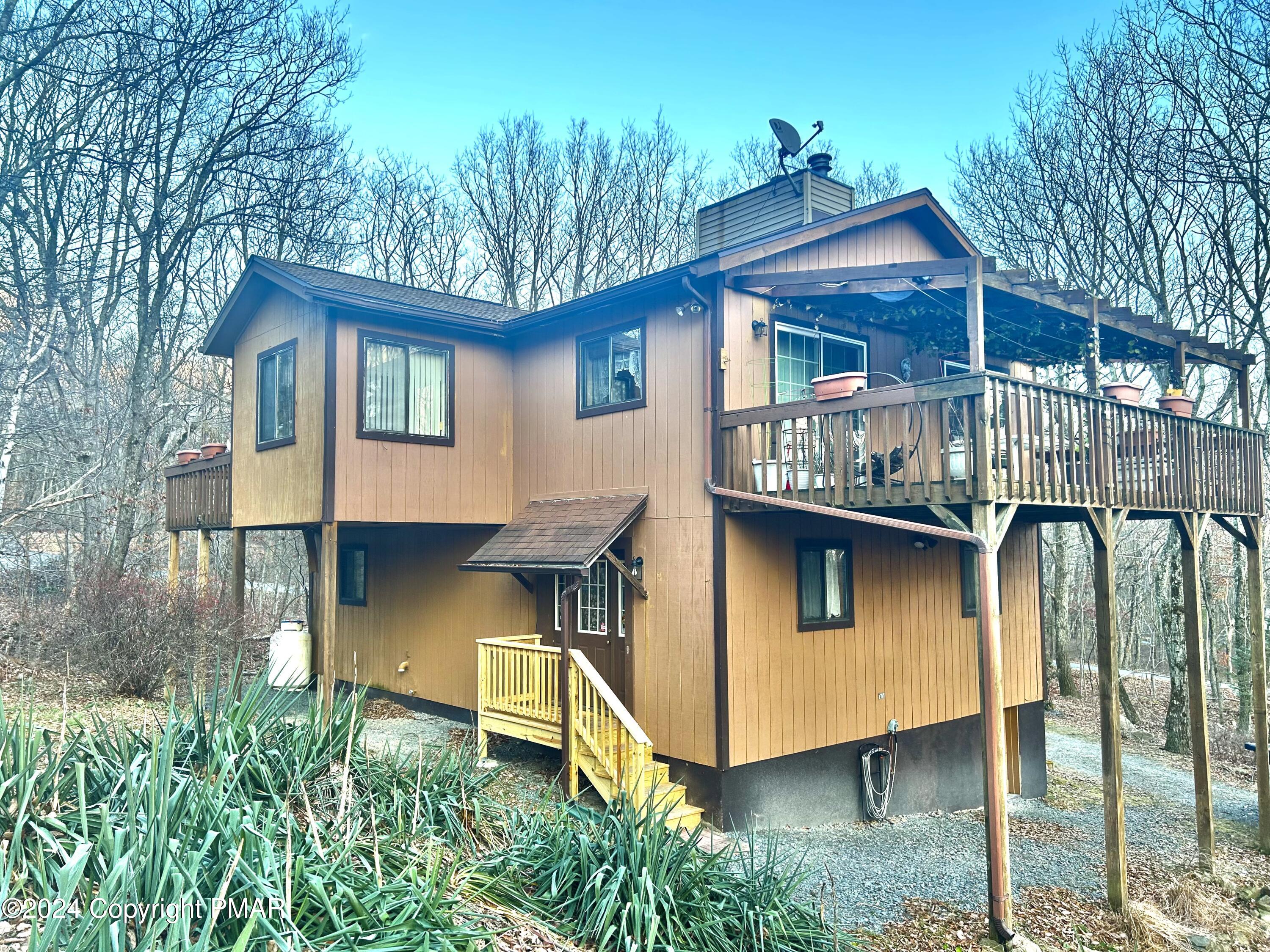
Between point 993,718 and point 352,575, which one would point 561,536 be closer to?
point 993,718

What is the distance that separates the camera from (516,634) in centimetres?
1060

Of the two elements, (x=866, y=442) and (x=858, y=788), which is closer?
(x=866, y=442)

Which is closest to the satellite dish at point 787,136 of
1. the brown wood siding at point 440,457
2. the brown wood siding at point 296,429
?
the brown wood siding at point 440,457

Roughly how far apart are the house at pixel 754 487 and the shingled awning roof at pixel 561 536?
0.06 m

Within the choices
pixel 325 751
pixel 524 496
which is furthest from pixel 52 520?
pixel 325 751

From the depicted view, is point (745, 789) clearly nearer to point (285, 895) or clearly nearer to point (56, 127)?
point (285, 895)

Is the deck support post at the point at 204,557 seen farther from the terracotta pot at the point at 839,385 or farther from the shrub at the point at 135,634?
the terracotta pot at the point at 839,385

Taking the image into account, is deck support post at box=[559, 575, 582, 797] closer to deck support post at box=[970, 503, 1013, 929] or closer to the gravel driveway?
the gravel driveway

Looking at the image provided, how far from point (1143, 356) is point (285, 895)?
37.1 feet

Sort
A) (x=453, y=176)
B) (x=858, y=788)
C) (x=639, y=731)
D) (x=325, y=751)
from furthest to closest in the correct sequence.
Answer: (x=453, y=176)
(x=858, y=788)
(x=639, y=731)
(x=325, y=751)

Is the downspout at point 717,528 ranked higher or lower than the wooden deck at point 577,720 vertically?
higher

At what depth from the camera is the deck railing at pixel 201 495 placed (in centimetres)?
1286

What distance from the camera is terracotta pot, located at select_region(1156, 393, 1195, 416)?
939 cm

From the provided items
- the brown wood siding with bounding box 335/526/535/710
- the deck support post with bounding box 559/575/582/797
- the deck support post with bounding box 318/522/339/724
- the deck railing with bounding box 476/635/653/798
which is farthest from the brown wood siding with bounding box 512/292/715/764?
the deck support post with bounding box 318/522/339/724
